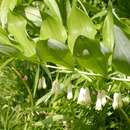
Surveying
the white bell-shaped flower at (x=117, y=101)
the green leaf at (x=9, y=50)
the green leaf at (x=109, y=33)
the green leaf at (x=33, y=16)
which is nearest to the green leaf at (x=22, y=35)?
the green leaf at (x=9, y=50)

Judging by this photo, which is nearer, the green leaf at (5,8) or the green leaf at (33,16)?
the green leaf at (5,8)

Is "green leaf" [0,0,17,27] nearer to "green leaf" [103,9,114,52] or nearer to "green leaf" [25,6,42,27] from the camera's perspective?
"green leaf" [25,6,42,27]

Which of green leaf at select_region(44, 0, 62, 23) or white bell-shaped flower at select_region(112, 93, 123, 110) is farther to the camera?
white bell-shaped flower at select_region(112, 93, 123, 110)

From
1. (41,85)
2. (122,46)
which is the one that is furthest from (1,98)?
(122,46)

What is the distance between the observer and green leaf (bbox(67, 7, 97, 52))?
1.69 ft

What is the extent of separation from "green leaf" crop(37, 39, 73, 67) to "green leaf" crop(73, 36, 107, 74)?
0.02 meters

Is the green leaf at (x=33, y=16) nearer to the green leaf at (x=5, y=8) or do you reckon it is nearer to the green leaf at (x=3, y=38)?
the green leaf at (x=5, y=8)

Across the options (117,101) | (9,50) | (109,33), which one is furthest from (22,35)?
(117,101)

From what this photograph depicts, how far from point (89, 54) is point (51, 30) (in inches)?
3.2

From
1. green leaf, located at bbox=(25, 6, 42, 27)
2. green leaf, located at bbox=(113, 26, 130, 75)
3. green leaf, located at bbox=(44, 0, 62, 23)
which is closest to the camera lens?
green leaf, located at bbox=(113, 26, 130, 75)

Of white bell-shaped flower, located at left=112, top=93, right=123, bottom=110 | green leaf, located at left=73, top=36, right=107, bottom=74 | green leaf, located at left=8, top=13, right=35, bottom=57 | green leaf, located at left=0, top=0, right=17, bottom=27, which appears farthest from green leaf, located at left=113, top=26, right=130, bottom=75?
white bell-shaped flower, located at left=112, top=93, right=123, bottom=110

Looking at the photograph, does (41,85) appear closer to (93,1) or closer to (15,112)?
(15,112)

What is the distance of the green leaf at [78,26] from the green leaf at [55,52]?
2 cm

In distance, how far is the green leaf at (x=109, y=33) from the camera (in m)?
0.54
